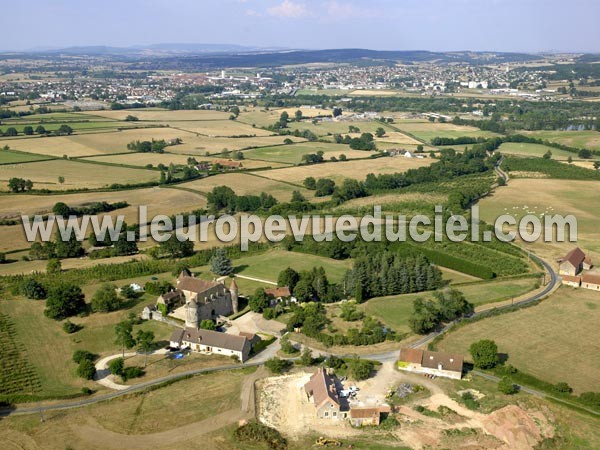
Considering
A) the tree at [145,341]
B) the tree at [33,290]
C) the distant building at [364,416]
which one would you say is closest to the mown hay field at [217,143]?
the tree at [33,290]

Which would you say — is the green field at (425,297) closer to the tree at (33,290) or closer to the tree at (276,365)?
the tree at (276,365)

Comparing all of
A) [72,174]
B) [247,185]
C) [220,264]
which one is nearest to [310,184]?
[247,185]

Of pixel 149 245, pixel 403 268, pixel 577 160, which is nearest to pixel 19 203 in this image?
pixel 149 245

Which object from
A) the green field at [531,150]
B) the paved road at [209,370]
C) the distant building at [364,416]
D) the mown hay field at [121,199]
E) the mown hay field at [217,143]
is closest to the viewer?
the distant building at [364,416]

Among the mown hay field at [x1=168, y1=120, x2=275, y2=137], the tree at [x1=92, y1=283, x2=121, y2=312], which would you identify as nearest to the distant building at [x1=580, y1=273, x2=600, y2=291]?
the tree at [x1=92, y1=283, x2=121, y2=312]

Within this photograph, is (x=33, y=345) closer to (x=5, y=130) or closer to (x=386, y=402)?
(x=386, y=402)

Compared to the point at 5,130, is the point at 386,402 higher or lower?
lower

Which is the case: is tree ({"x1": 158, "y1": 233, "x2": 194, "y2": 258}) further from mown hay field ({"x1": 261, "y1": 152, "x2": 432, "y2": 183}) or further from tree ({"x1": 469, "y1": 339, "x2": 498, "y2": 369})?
mown hay field ({"x1": 261, "y1": 152, "x2": 432, "y2": 183})
